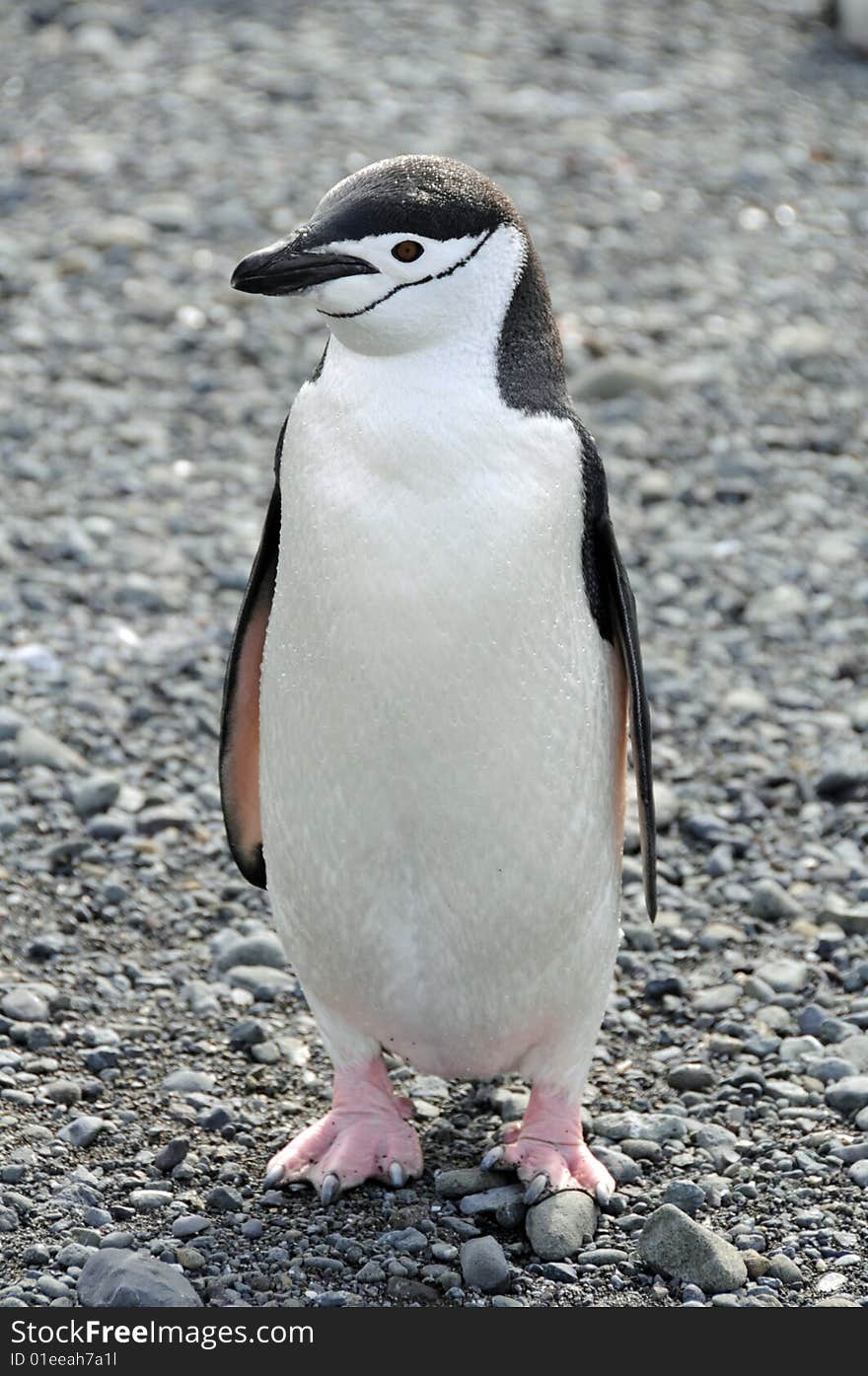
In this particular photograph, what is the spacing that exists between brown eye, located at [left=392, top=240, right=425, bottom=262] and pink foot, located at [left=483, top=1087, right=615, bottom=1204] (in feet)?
4.75

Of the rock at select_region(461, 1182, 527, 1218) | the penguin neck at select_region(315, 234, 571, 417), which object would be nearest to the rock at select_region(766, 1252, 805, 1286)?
the rock at select_region(461, 1182, 527, 1218)

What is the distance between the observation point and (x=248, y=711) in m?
3.56

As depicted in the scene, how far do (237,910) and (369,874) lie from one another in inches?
49.3

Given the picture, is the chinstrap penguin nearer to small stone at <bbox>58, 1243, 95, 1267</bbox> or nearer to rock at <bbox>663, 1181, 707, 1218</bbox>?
rock at <bbox>663, 1181, 707, 1218</bbox>

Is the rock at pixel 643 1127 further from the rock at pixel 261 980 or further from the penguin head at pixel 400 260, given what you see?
the penguin head at pixel 400 260

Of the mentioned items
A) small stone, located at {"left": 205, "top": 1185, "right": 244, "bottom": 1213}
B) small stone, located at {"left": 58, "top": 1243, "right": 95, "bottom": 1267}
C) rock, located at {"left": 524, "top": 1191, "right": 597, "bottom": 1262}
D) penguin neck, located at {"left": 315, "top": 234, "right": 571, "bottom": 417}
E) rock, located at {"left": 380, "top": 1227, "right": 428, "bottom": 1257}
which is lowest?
small stone, located at {"left": 205, "top": 1185, "right": 244, "bottom": 1213}

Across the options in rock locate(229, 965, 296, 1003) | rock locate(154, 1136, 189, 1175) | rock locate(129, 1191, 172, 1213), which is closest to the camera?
rock locate(129, 1191, 172, 1213)

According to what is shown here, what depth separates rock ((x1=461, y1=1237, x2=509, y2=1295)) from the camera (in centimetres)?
315

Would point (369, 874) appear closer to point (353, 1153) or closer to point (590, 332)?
point (353, 1153)

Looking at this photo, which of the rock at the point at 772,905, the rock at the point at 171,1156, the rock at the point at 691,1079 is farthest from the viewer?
the rock at the point at 772,905

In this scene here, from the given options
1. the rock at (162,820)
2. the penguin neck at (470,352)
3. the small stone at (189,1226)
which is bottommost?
the rock at (162,820)

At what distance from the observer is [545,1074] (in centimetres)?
344

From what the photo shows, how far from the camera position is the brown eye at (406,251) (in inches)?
114

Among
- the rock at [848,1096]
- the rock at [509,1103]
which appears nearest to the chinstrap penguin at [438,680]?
the rock at [509,1103]
